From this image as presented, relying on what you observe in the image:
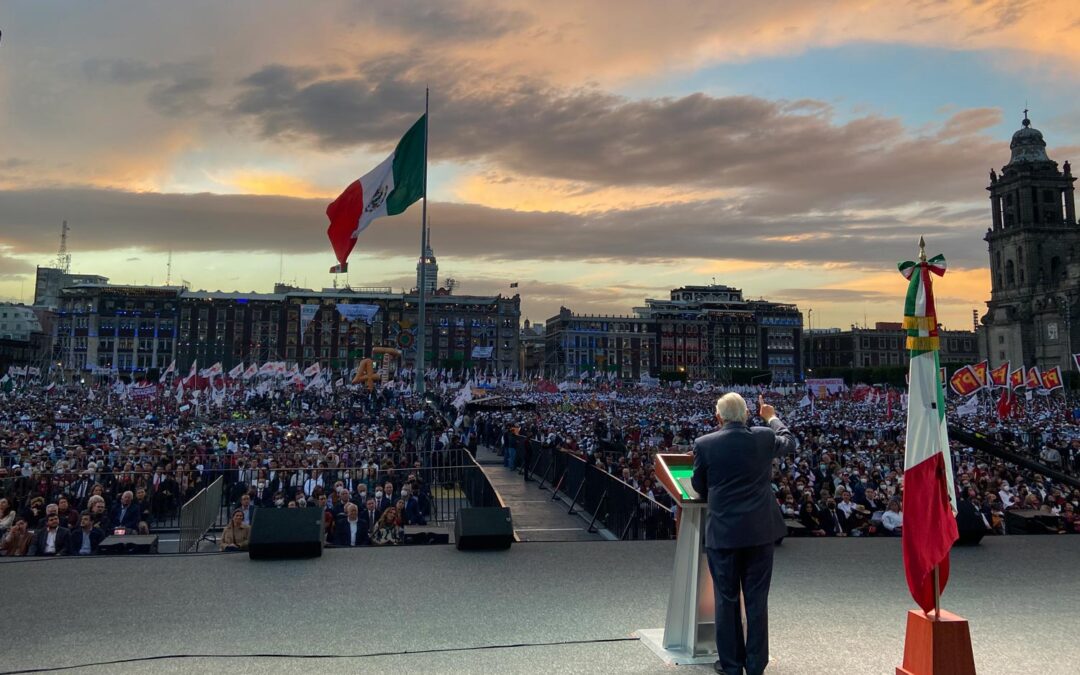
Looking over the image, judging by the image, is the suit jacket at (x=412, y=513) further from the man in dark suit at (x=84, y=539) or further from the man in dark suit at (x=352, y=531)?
the man in dark suit at (x=84, y=539)

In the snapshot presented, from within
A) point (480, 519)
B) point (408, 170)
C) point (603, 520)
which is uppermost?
point (408, 170)

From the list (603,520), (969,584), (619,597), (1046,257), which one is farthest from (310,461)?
(1046,257)

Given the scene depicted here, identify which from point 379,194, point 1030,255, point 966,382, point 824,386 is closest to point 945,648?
point 379,194

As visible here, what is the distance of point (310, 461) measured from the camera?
16.5 m

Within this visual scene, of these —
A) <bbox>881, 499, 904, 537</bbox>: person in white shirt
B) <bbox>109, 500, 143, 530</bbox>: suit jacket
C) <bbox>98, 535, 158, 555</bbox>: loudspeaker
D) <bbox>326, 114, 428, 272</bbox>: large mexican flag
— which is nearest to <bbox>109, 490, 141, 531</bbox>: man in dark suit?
<bbox>109, 500, 143, 530</bbox>: suit jacket

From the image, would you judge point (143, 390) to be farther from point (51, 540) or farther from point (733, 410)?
point (733, 410)

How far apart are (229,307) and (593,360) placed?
233 ft

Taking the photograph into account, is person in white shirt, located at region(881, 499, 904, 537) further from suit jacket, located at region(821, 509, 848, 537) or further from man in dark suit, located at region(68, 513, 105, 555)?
man in dark suit, located at region(68, 513, 105, 555)

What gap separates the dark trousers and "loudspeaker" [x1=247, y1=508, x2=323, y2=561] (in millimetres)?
4840

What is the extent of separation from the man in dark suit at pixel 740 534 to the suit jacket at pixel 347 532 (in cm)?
661

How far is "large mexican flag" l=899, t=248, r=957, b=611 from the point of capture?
4098mm

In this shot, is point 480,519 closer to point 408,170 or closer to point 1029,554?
point 1029,554

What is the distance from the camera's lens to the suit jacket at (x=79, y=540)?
29.8 ft

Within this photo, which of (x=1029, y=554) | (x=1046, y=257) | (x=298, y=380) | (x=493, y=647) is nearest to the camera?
(x=493, y=647)
